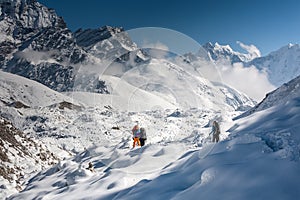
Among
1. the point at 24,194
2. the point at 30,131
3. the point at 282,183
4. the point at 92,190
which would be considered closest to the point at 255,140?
the point at 282,183

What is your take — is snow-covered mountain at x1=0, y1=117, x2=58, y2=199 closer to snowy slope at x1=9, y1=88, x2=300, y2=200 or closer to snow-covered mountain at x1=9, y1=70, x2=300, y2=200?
snow-covered mountain at x1=9, y1=70, x2=300, y2=200

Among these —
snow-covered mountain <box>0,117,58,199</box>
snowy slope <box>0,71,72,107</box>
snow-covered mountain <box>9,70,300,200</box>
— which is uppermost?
snowy slope <box>0,71,72,107</box>

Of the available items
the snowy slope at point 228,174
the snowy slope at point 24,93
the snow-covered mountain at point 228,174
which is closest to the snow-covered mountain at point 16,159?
the snow-covered mountain at point 228,174

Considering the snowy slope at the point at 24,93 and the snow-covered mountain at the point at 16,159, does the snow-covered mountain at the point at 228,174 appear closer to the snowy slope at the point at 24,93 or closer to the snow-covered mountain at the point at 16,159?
the snow-covered mountain at the point at 16,159

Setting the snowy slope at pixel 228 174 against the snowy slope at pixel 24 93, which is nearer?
the snowy slope at pixel 228 174

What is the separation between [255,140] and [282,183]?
9.04 feet

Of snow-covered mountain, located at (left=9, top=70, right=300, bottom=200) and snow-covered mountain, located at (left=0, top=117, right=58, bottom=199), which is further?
snow-covered mountain, located at (left=0, top=117, right=58, bottom=199)

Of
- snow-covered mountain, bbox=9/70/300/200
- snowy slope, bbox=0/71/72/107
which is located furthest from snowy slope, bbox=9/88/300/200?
snowy slope, bbox=0/71/72/107

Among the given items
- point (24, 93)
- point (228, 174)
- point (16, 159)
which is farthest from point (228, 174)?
point (24, 93)

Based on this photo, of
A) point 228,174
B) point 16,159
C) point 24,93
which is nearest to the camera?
point 228,174

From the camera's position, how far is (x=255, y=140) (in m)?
8.61

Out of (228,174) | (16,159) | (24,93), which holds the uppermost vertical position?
(24,93)

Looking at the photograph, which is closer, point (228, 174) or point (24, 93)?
point (228, 174)

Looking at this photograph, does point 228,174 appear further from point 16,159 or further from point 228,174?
point 16,159
